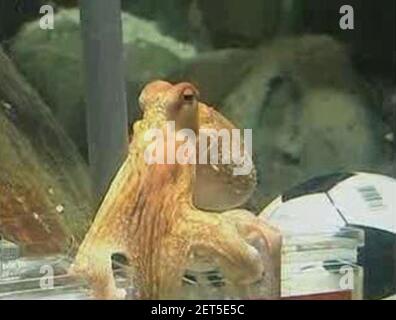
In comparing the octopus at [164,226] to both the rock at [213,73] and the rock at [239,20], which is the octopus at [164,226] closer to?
the rock at [213,73]

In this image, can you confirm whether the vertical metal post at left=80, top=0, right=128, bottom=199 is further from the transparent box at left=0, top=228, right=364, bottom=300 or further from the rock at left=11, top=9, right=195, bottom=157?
the transparent box at left=0, top=228, right=364, bottom=300

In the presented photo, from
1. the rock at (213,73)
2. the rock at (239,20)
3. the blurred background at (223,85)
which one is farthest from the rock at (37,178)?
the rock at (239,20)

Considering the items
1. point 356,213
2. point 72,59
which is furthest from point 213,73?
point 356,213

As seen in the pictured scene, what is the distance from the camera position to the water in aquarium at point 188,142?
6.79 ft

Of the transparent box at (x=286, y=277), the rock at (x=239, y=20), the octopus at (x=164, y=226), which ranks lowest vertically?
the transparent box at (x=286, y=277)

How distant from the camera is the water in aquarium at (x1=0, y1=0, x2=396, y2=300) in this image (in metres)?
2.07

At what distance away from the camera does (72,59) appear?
2064mm

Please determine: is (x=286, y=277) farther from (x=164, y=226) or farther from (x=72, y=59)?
(x=72, y=59)

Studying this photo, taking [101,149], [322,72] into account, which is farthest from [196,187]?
[322,72]

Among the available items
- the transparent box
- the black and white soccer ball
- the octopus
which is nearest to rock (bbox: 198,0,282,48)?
the octopus

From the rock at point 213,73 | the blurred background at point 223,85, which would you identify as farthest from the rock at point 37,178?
the rock at point 213,73

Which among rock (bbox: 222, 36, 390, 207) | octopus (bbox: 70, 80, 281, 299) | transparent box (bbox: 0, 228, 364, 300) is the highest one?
rock (bbox: 222, 36, 390, 207)

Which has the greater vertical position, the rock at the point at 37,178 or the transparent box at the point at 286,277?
the rock at the point at 37,178

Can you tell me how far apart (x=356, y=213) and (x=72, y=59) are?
2.46 ft
